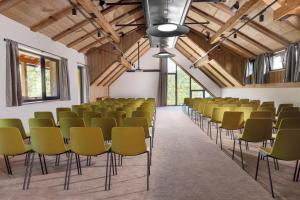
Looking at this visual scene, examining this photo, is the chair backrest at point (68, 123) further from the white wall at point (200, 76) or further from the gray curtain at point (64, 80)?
the white wall at point (200, 76)

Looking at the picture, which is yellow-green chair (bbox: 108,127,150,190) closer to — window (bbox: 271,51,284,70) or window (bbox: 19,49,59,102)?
window (bbox: 19,49,59,102)

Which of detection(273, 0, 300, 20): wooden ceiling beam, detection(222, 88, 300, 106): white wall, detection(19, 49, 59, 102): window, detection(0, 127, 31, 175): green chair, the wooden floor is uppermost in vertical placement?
detection(273, 0, 300, 20): wooden ceiling beam

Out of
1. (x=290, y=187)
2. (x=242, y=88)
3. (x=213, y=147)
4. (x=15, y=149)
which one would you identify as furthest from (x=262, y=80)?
(x=15, y=149)

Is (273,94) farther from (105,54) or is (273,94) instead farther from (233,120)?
(105,54)

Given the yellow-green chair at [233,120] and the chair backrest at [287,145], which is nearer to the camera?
the chair backrest at [287,145]

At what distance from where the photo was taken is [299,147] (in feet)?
10.7

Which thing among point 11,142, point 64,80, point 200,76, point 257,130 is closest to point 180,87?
point 200,76

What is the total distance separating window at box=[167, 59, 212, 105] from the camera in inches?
802

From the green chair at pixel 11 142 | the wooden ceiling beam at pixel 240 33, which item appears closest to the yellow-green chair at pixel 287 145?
the green chair at pixel 11 142

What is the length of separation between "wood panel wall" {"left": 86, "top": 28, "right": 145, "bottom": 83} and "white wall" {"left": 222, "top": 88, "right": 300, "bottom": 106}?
5.84m

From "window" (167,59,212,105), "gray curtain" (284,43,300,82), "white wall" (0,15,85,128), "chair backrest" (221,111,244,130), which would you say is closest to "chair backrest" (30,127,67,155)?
"white wall" (0,15,85,128)

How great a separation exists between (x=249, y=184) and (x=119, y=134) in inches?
72.1

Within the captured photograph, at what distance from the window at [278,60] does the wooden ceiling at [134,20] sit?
0.93 feet

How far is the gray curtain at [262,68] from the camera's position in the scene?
37.7 feet
